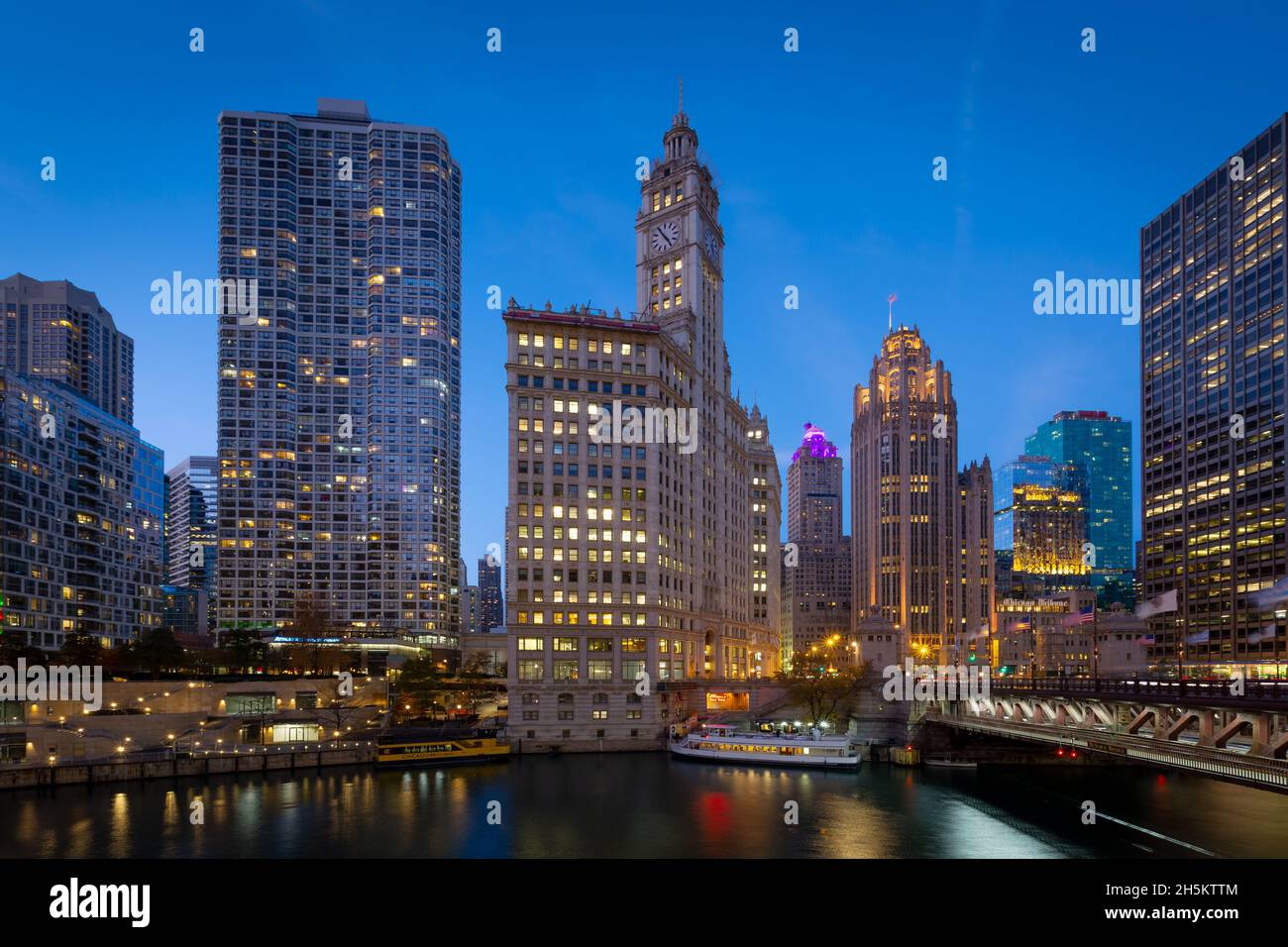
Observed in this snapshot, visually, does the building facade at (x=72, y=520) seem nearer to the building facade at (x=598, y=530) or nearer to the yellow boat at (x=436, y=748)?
the yellow boat at (x=436, y=748)

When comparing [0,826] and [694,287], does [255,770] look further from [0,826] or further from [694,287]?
[694,287]

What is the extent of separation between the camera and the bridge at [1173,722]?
→ 40312mm

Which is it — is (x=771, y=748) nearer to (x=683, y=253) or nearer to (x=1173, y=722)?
(x=1173, y=722)

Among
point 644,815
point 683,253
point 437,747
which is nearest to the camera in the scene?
point 644,815

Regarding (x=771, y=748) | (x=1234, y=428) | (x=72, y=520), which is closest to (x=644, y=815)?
(x=771, y=748)

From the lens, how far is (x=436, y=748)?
87.6 metres

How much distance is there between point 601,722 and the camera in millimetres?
99375

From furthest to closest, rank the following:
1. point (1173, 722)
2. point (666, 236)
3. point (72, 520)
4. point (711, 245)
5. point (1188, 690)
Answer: point (72, 520) < point (711, 245) < point (666, 236) < point (1188, 690) < point (1173, 722)

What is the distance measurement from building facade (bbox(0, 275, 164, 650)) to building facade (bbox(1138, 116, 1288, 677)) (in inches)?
8248

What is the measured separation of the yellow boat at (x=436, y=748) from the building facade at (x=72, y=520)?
6522 centimetres

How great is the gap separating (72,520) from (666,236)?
11270 cm

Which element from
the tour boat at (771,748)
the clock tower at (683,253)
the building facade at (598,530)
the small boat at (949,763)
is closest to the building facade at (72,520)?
the building facade at (598,530)

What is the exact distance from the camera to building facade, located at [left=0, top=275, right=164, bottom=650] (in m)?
131
